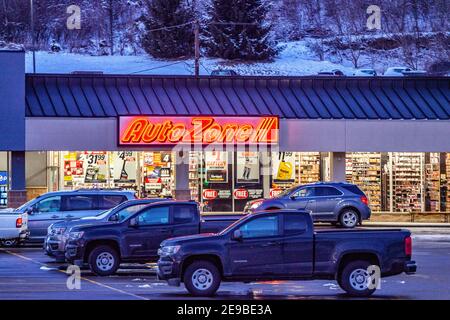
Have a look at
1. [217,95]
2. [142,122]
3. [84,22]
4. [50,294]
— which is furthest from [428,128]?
[84,22]

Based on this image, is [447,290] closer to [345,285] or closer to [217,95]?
[345,285]

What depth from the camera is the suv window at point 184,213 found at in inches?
932

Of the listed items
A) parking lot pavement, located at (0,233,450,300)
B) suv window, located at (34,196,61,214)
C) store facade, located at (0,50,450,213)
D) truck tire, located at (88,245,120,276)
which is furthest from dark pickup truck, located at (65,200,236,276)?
store facade, located at (0,50,450,213)

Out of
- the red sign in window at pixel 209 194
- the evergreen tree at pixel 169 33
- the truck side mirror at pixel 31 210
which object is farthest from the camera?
the evergreen tree at pixel 169 33

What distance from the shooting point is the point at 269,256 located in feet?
63.6

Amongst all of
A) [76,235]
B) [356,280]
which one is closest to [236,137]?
[76,235]

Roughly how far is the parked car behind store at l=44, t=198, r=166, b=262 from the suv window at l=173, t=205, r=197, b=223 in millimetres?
935

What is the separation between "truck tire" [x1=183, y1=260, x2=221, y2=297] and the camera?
19.2 metres

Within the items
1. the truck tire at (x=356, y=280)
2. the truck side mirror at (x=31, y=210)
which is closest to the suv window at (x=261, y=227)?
the truck tire at (x=356, y=280)

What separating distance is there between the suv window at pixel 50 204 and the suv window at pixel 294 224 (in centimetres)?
1253

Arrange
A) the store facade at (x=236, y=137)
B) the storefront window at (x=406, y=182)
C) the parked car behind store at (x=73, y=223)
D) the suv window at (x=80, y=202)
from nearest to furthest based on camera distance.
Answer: the parked car behind store at (x=73, y=223) < the suv window at (x=80, y=202) < the store facade at (x=236, y=137) < the storefront window at (x=406, y=182)

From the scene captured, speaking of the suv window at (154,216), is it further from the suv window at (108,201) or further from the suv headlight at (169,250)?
the suv window at (108,201)

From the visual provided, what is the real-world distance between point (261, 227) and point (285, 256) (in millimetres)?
764

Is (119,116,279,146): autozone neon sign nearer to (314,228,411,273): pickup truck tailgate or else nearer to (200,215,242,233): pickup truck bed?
(200,215,242,233): pickup truck bed
